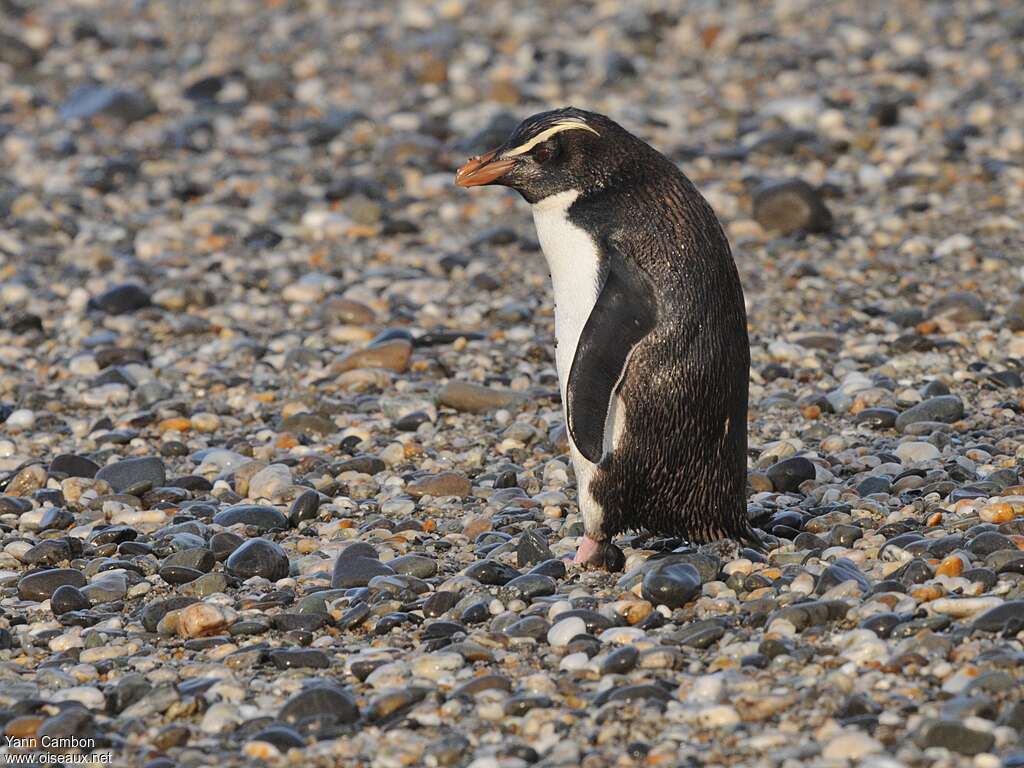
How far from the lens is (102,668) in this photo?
4160mm

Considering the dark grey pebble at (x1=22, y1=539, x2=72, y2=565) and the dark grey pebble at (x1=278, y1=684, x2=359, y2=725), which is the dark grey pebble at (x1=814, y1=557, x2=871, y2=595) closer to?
the dark grey pebble at (x1=278, y1=684, x2=359, y2=725)

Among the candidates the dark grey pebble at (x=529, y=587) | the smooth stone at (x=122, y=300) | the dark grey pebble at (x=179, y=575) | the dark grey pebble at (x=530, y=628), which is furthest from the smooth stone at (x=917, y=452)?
the smooth stone at (x=122, y=300)

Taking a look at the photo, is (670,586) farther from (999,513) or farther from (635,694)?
(999,513)

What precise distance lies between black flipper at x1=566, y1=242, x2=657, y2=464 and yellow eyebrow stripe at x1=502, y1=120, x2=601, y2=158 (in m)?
0.52

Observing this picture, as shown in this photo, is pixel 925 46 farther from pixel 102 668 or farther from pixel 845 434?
pixel 102 668

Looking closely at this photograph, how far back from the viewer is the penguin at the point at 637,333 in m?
4.47

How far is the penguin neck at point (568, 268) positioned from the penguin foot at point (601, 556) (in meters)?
0.47

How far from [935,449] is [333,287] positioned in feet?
12.6

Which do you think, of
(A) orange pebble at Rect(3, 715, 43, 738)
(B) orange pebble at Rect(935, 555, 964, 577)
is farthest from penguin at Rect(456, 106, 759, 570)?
(A) orange pebble at Rect(3, 715, 43, 738)

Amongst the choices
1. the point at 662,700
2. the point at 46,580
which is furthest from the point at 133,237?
the point at 662,700

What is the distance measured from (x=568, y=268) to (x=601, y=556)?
0.87 metres

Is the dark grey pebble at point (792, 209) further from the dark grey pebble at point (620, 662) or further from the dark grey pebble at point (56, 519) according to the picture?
the dark grey pebble at point (620, 662)

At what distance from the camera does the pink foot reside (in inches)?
183

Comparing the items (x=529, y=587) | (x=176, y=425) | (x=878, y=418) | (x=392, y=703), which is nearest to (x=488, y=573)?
(x=529, y=587)
